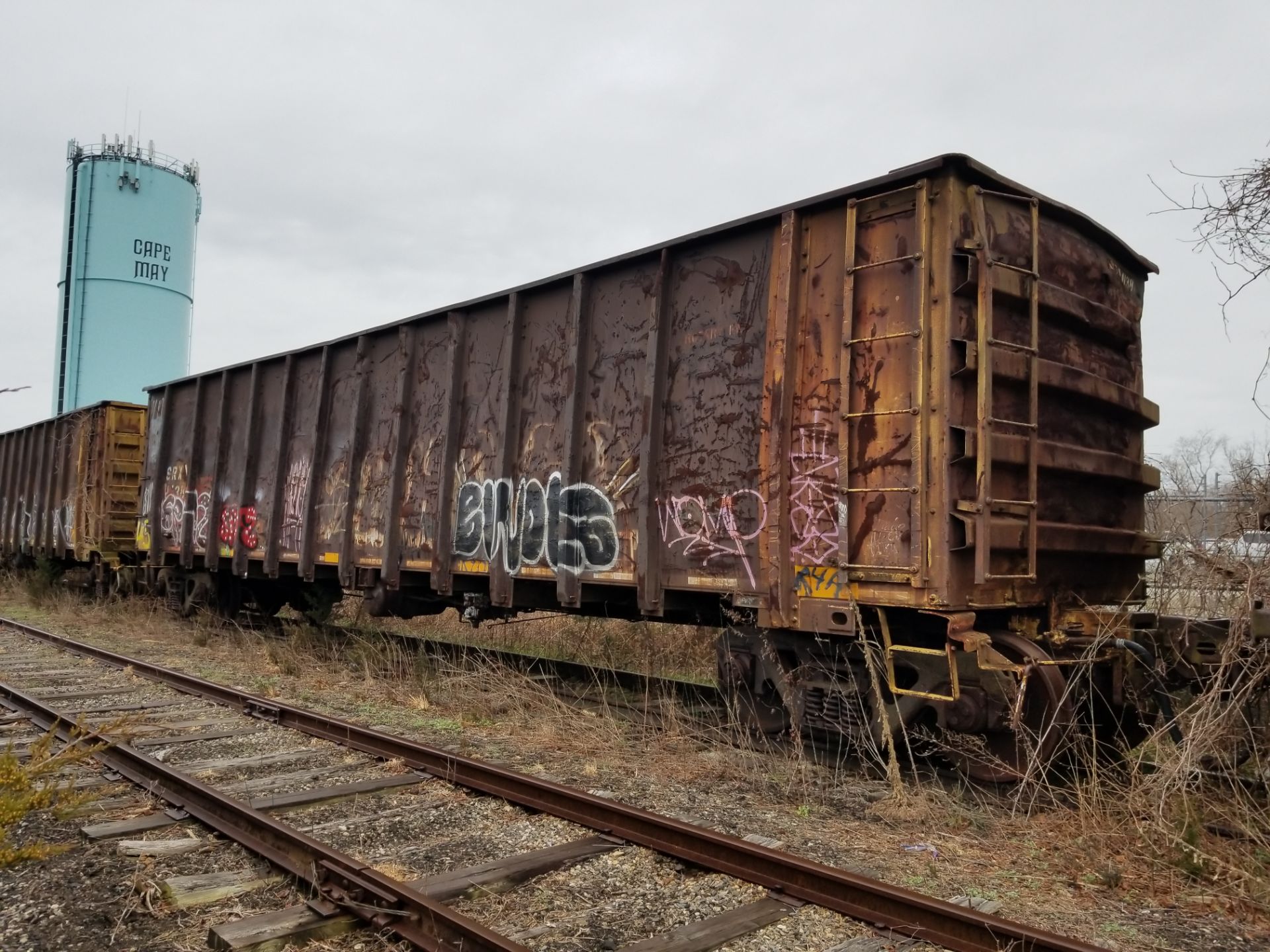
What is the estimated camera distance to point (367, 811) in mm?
5074

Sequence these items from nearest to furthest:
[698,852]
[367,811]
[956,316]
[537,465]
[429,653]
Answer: [698,852], [367,811], [956,316], [537,465], [429,653]

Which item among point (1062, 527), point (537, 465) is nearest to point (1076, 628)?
point (1062, 527)

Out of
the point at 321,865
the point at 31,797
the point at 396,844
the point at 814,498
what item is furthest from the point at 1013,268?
the point at 31,797

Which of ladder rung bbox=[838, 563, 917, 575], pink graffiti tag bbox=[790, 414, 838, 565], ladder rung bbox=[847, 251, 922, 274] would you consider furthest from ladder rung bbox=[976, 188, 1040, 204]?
ladder rung bbox=[838, 563, 917, 575]

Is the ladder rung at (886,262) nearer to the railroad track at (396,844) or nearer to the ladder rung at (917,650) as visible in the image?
the ladder rung at (917,650)

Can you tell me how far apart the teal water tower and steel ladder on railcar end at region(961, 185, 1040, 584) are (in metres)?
43.7

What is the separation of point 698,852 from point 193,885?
220cm

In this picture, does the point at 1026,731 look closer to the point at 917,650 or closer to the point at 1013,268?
the point at 917,650

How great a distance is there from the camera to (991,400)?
17.7 ft

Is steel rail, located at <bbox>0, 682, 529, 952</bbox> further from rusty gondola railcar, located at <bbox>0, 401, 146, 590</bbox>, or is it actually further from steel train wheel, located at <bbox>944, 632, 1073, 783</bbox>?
rusty gondola railcar, located at <bbox>0, 401, 146, 590</bbox>

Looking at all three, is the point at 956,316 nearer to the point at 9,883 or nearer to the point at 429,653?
the point at 9,883

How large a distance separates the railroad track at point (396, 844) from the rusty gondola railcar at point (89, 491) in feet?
27.5

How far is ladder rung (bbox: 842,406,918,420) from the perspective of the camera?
5.44 meters

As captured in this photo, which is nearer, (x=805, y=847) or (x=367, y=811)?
(x=805, y=847)
